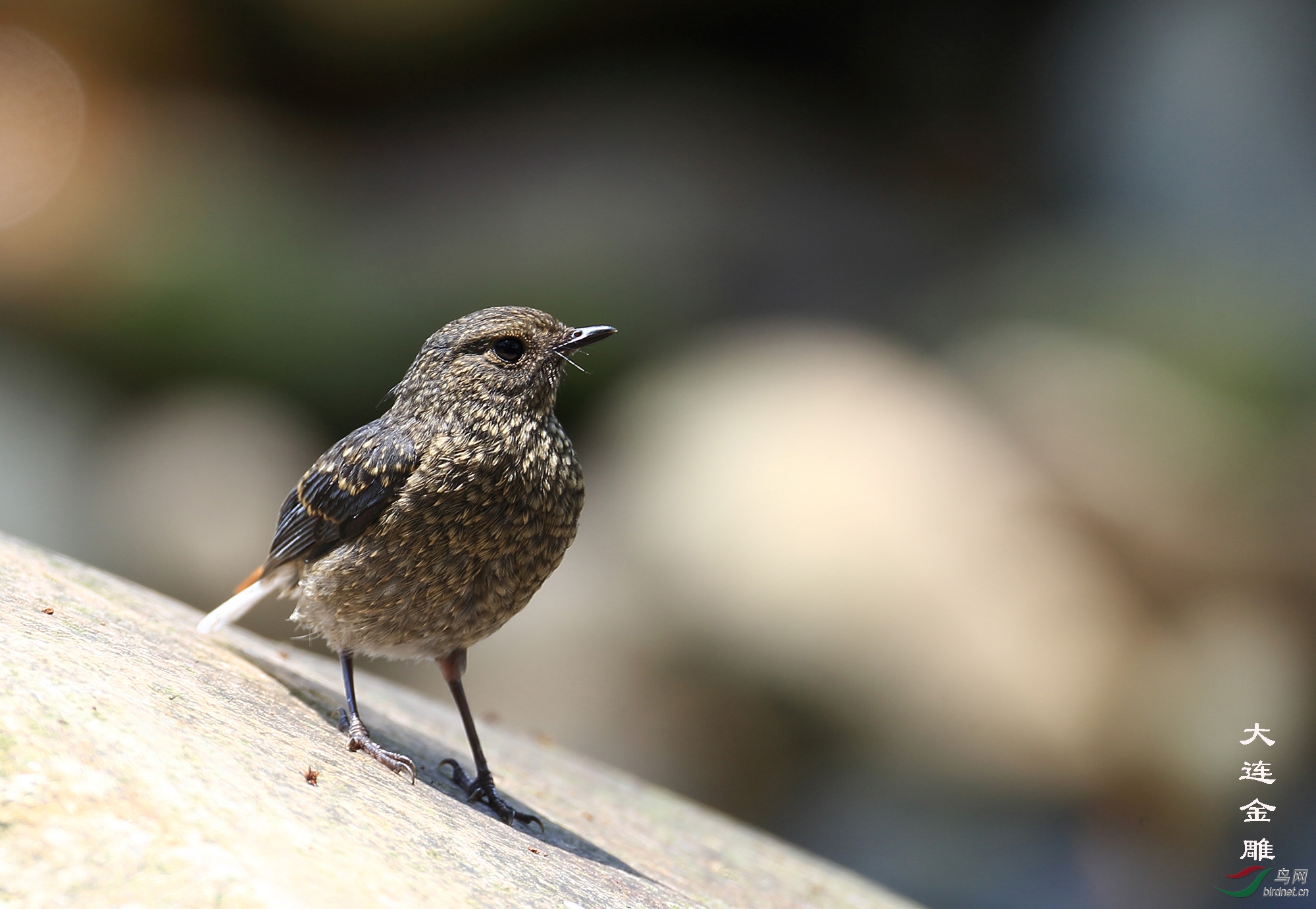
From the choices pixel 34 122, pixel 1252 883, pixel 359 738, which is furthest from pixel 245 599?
pixel 34 122

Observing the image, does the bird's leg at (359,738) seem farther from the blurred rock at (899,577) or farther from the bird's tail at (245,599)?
the blurred rock at (899,577)

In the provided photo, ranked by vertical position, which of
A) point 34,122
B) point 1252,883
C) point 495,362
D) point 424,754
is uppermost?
point 34,122

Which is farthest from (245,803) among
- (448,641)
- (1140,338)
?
(1140,338)

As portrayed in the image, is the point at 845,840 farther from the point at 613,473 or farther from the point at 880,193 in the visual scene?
the point at 880,193

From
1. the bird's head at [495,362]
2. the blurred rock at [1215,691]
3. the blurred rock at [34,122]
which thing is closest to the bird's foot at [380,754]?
the bird's head at [495,362]

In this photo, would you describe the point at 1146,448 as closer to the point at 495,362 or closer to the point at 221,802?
the point at 495,362

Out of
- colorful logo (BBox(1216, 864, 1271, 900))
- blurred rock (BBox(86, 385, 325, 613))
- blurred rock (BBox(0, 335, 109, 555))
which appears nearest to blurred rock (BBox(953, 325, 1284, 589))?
colorful logo (BBox(1216, 864, 1271, 900))
